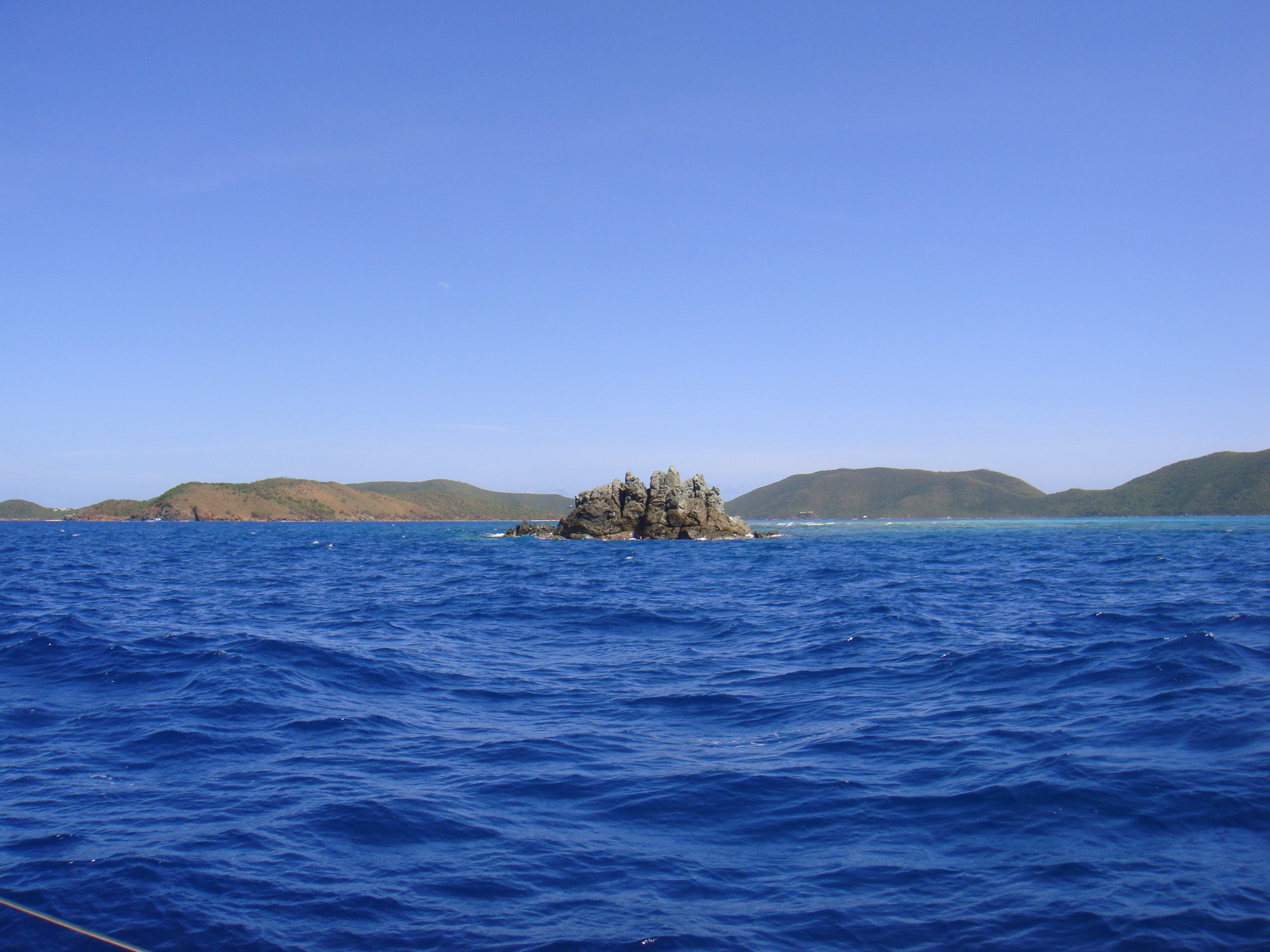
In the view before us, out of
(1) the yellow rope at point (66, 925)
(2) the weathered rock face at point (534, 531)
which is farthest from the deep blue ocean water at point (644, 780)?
(2) the weathered rock face at point (534, 531)

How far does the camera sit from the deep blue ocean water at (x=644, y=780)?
21.7 feet

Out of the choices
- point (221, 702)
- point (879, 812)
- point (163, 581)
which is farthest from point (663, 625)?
point (163, 581)

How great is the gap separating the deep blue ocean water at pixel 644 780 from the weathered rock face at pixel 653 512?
6684 centimetres

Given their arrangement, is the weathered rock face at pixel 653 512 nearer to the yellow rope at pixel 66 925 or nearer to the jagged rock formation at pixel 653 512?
the jagged rock formation at pixel 653 512

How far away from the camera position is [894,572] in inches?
1654

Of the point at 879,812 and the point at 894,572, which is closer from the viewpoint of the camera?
the point at 879,812

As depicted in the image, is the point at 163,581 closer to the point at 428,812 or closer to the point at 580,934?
the point at 428,812

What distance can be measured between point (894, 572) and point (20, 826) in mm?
39559

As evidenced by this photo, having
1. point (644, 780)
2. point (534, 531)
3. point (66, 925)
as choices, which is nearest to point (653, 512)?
point (534, 531)

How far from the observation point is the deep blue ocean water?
21.7 feet

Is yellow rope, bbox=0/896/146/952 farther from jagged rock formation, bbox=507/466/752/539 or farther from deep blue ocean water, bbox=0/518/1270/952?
jagged rock formation, bbox=507/466/752/539

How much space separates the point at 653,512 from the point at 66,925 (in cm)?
8736

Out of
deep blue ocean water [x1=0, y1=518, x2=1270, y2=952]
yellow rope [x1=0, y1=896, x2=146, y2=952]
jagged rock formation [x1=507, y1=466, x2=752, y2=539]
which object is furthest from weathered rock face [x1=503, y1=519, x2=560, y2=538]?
yellow rope [x1=0, y1=896, x2=146, y2=952]

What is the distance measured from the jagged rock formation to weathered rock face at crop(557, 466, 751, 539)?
0.20ft
